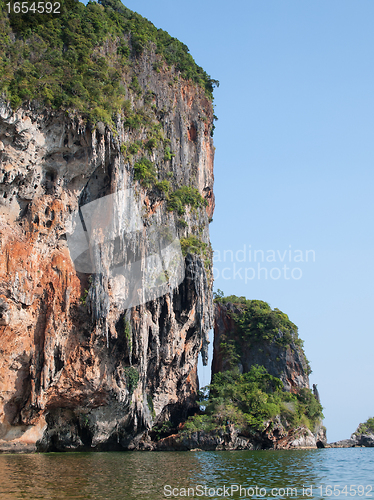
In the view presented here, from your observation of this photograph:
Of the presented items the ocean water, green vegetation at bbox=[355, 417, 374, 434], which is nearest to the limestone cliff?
the ocean water

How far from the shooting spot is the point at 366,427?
196 feet

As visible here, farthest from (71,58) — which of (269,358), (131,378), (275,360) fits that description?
(275,360)

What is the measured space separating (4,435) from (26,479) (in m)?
12.3

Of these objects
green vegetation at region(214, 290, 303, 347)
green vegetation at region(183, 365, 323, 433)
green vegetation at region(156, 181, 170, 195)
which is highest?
green vegetation at region(156, 181, 170, 195)

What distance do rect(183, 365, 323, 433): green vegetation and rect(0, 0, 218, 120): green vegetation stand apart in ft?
78.2

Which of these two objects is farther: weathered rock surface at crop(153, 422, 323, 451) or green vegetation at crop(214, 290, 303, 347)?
green vegetation at crop(214, 290, 303, 347)

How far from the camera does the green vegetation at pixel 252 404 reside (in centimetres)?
3716

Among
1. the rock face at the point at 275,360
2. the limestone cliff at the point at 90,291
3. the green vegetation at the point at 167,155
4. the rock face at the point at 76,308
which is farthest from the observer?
the rock face at the point at 275,360

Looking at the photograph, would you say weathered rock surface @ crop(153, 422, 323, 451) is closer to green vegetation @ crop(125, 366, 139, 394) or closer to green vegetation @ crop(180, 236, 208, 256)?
green vegetation @ crop(125, 366, 139, 394)

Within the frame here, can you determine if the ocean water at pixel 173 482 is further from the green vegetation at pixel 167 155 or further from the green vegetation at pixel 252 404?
the green vegetation at pixel 167 155

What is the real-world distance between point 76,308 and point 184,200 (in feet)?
49.0

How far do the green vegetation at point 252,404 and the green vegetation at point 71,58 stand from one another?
78.2ft

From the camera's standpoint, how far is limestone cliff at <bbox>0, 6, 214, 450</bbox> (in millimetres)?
25641

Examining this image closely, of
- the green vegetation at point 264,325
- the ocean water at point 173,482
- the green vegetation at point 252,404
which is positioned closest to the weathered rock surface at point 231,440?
the green vegetation at point 252,404
